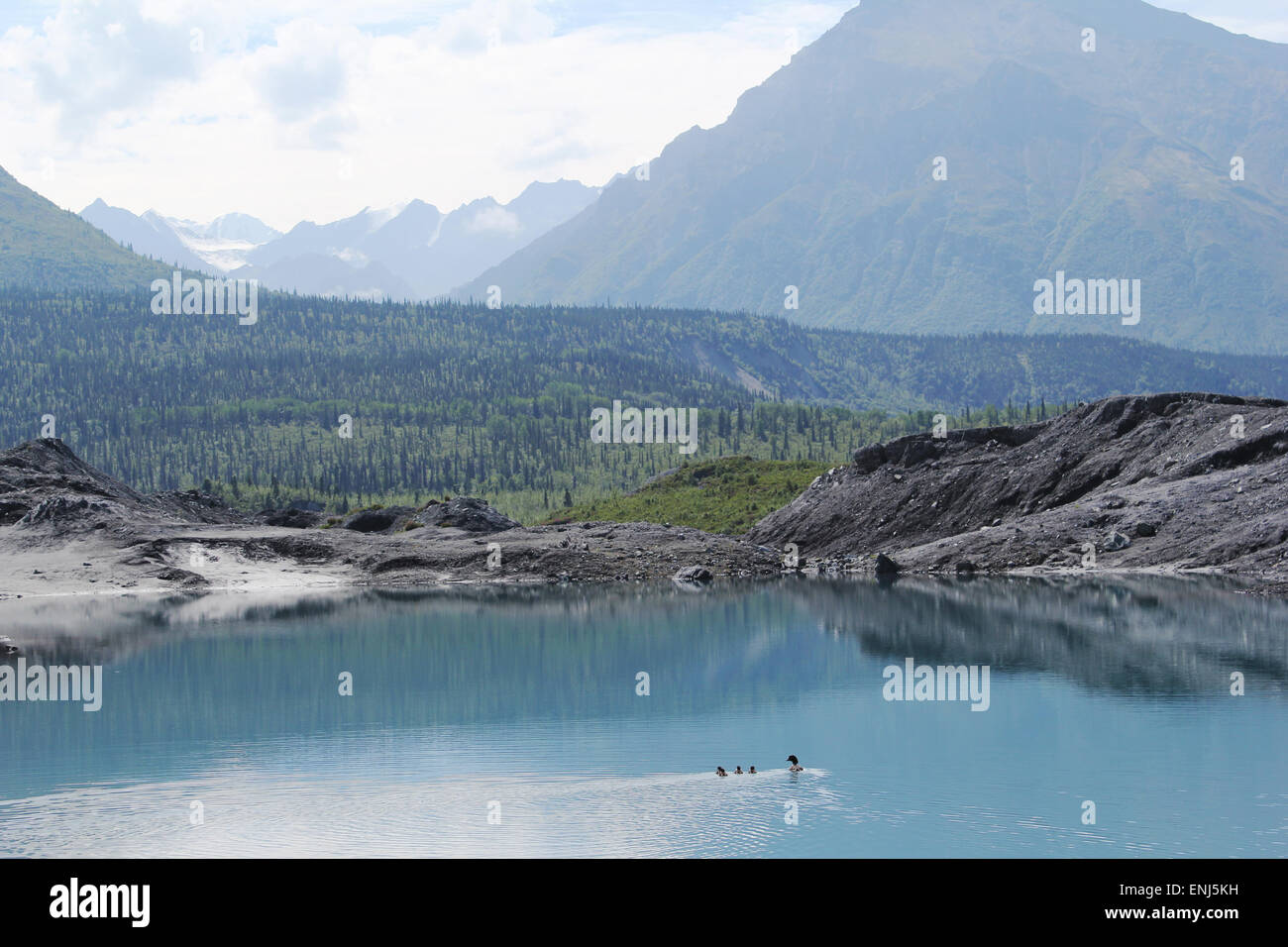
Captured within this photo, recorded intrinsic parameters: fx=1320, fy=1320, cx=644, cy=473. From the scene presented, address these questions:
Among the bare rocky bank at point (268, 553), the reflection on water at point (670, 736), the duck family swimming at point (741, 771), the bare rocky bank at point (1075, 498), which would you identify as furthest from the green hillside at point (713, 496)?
the duck family swimming at point (741, 771)

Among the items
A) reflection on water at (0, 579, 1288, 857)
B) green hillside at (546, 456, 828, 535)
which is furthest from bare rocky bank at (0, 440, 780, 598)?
reflection on water at (0, 579, 1288, 857)

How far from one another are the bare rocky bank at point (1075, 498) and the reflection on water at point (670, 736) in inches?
539

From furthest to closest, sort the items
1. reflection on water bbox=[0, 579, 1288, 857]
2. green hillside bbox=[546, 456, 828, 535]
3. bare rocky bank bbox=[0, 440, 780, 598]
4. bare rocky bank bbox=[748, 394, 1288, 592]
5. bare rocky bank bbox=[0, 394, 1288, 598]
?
green hillside bbox=[546, 456, 828, 535] → bare rocky bank bbox=[0, 440, 780, 598] → bare rocky bank bbox=[0, 394, 1288, 598] → bare rocky bank bbox=[748, 394, 1288, 592] → reflection on water bbox=[0, 579, 1288, 857]

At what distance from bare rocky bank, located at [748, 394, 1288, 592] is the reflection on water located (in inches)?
539

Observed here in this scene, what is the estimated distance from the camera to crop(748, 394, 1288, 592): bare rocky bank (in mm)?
100562

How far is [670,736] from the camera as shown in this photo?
48469 millimetres

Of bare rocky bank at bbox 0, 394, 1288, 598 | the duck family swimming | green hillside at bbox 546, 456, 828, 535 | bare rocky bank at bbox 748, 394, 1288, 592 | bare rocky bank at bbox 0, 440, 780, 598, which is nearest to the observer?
the duck family swimming

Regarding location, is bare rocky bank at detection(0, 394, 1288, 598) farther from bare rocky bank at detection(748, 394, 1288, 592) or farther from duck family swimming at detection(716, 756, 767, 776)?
duck family swimming at detection(716, 756, 767, 776)

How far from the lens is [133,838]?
36125 mm

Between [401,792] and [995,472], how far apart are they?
95064 mm

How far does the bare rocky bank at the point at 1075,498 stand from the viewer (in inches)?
3959

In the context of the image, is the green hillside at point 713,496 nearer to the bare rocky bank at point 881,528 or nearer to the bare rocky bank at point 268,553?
Result: the bare rocky bank at point 881,528

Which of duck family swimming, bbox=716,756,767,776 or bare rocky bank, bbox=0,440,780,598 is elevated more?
bare rocky bank, bbox=0,440,780,598
